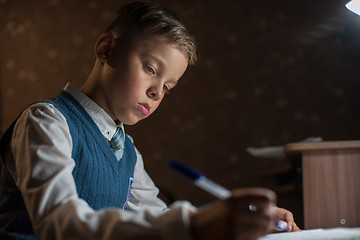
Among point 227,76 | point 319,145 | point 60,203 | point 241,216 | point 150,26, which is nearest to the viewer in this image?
point 241,216

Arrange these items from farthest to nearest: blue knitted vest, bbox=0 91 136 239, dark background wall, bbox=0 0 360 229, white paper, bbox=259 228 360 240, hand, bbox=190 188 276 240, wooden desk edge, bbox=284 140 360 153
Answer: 1. dark background wall, bbox=0 0 360 229
2. wooden desk edge, bbox=284 140 360 153
3. blue knitted vest, bbox=0 91 136 239
4. white paper, bbox=259 228 360 240
5. hand, bbox=190 188 276 240

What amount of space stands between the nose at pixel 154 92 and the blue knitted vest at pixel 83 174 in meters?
0.13

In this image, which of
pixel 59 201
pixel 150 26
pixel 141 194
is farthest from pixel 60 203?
pixel 141 194

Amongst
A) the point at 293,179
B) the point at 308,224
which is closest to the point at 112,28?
the point at 308,224

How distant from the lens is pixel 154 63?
2.59 ft

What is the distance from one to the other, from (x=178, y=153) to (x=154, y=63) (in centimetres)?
181

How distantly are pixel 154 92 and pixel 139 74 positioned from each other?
5 centimetres

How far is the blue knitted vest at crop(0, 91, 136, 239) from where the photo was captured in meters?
0.70

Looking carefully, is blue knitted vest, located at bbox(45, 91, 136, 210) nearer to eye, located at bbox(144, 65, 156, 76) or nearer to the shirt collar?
the shirt collar

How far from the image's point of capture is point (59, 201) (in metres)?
0.48

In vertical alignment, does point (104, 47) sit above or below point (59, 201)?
above

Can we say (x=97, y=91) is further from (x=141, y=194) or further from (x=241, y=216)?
(x=241, y=216)

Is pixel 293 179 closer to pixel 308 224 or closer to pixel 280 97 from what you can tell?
pixel 280 97

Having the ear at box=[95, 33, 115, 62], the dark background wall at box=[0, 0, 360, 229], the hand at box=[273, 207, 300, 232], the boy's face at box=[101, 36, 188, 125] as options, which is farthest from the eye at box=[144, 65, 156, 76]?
the dark background wall at box=[0, 0, 360, 229]
